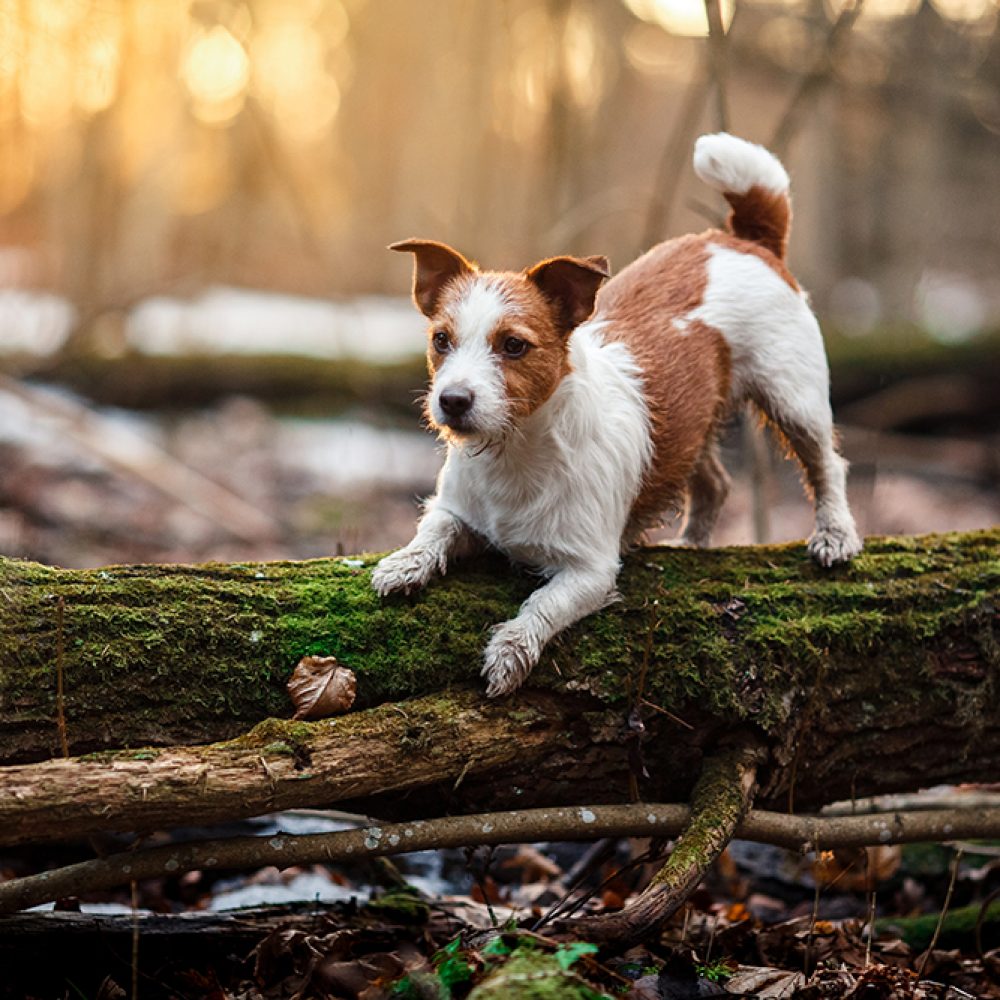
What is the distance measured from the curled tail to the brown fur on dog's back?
384 millimetres

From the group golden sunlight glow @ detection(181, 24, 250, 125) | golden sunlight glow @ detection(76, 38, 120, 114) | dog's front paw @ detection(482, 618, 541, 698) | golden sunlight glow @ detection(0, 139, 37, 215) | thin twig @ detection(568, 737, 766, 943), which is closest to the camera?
thin twig @ detection(568, 737, 766, 943)

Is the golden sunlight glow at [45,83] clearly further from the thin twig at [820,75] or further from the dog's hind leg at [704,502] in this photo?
the dog's hind leg at [704,502]

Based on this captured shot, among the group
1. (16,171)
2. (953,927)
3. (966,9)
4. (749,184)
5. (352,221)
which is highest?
(966,9)

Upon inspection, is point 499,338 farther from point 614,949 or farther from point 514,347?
point 614,949

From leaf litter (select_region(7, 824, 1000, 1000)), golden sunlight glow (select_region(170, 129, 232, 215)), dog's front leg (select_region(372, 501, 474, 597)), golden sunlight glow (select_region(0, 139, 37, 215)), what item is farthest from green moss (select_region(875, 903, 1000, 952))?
golden sunlight glow (select_region(170, 129, 232, 215))

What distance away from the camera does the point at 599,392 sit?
4098 mm

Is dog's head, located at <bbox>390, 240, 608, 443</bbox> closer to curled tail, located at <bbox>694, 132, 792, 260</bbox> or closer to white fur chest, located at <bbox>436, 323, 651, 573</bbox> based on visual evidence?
white fur chest, located at <bbox>436, 323, 651, 573</bbox>

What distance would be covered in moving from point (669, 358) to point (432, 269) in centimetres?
108

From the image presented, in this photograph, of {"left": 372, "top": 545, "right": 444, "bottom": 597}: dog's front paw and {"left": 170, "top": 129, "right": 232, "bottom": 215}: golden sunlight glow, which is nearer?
{"left": 372, "top": 545, "right": 444, "bottom": 597}: dog's front paw

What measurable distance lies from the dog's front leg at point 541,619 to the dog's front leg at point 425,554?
0.34 metres

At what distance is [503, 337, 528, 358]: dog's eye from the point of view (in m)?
3.66

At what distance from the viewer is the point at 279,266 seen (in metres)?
18.8

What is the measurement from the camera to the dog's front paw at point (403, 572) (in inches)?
144

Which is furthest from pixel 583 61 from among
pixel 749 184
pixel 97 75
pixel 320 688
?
pixel 320 688
